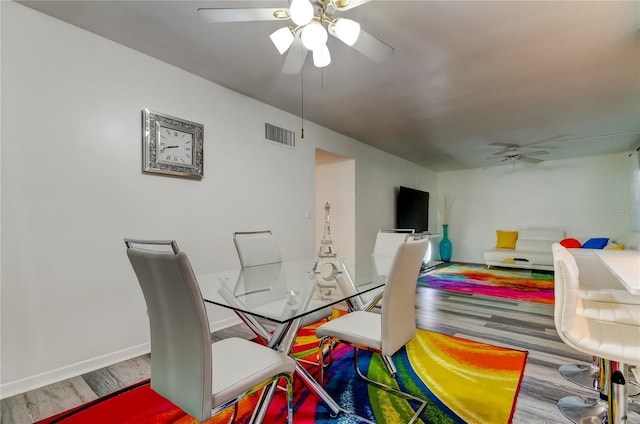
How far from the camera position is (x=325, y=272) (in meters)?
2.27

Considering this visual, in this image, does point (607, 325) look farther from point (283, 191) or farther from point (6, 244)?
point (6, 244)

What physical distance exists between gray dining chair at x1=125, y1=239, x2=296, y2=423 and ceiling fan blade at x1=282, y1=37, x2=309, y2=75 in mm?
1388

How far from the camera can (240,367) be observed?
1245 mm

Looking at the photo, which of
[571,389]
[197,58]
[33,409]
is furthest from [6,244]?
[571,389]

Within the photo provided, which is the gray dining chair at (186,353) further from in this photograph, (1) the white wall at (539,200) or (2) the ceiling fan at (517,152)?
(1) the white wall at (539,200)

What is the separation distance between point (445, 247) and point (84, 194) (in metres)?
7.24

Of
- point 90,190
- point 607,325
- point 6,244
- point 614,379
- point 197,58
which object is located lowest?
point 614,379

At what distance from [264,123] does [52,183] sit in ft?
6.51

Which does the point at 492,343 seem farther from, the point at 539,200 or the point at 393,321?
the point at 539,200

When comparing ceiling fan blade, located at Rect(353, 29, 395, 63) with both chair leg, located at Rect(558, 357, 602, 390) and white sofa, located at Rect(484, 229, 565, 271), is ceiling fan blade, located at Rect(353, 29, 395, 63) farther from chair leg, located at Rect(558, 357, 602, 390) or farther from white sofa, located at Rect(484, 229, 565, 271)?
white sofa, located at Rect(484, 229, 565, 271)

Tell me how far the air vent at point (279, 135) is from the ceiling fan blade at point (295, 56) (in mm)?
1414

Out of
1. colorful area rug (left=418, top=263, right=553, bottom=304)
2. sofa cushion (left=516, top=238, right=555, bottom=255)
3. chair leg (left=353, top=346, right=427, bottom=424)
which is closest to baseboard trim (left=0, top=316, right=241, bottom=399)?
chair leg (left=353, top=346, right=427, bottom=424)

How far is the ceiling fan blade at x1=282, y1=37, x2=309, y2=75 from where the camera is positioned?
185cm

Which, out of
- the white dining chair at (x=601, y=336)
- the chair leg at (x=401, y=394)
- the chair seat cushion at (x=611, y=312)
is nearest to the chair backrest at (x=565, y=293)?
the white dining chair at (x=601, y=336)
